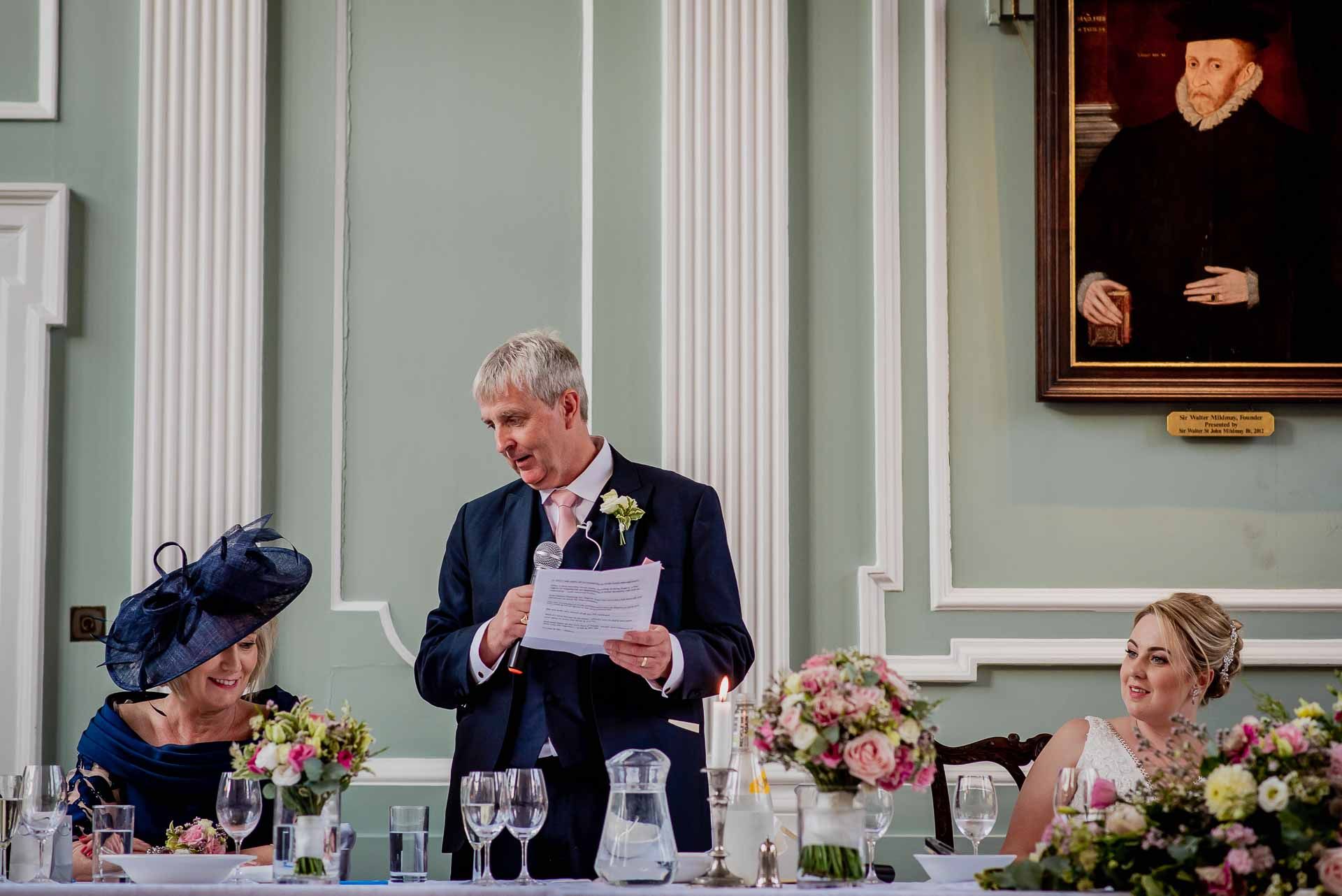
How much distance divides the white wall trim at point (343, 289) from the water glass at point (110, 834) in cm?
145

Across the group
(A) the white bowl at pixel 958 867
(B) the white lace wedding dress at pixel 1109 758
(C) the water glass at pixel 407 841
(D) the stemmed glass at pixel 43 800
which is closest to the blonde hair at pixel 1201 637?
(B) the white lace wedding dress at pixel 1109 758

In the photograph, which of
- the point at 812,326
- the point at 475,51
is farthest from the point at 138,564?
the point at 812,326

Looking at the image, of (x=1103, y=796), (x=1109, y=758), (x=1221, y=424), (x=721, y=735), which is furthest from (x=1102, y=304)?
(x=721, y=735)

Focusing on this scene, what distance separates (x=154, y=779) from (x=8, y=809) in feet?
1.49

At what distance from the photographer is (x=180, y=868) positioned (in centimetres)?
243

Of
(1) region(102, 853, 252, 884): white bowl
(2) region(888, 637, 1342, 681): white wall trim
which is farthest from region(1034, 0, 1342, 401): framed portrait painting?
(1) region(102, 853, 252, 884): white bowl

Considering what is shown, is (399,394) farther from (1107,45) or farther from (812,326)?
(1107,45)

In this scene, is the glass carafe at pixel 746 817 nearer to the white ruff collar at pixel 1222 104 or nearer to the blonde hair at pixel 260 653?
the blonde hair at pixel 260 653

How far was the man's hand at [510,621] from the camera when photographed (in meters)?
3.14

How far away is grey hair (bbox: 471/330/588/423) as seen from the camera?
11.2ft

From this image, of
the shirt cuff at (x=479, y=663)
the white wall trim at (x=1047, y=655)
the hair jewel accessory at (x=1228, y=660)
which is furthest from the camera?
the white wall trim at (x=1047, y=655)

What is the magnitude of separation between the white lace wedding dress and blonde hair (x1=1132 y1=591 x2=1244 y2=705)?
0.25 metres

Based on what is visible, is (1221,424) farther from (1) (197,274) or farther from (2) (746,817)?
(1) (197,274)

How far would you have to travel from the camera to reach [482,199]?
4219mm
